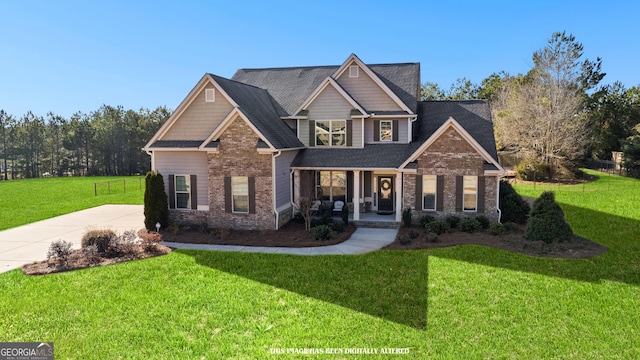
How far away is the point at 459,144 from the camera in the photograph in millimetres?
18500

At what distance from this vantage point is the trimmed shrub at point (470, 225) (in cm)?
1780

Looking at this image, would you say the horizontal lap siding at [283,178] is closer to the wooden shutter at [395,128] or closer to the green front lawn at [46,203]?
the wooden shutter at [395,128]

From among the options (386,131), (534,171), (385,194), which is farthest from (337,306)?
(534,171)

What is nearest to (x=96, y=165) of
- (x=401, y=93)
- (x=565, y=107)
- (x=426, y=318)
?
(x=401, y=93)

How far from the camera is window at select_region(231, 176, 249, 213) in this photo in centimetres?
1869

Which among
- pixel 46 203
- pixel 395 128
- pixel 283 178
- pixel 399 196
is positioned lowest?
pixel 46 203

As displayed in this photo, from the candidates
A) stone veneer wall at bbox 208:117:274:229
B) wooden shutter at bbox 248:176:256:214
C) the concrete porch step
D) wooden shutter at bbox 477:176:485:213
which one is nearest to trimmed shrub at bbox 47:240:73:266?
stone veneer wall at bbox 208:117:274:229

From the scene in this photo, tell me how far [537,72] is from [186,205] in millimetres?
39378

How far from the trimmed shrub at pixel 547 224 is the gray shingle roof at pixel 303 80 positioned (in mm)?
7648

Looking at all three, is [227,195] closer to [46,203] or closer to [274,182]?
[274,182]

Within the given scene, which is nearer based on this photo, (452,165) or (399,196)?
(452,165)

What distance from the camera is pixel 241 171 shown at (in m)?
18.5

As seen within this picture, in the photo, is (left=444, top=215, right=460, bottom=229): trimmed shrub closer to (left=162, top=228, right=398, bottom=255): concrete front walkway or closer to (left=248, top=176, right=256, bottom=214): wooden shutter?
(left=162, top=228, right=398, bottom=255): concrete front walkway

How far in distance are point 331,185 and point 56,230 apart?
1310 centimetres
